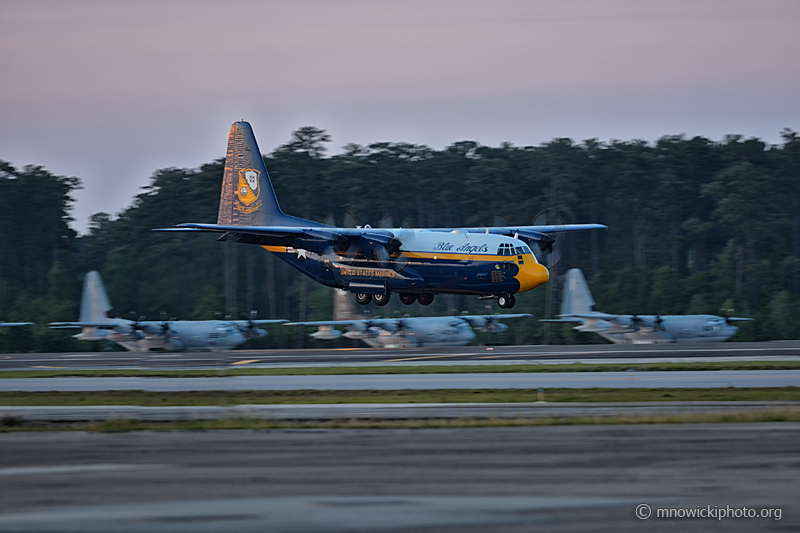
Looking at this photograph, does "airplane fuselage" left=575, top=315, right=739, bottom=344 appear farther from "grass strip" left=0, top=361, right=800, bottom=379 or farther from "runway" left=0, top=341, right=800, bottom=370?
"grass strip" left=0, top=361, right=800, bottom=379

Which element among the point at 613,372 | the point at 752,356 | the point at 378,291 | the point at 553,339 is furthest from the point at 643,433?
the point at 553,339

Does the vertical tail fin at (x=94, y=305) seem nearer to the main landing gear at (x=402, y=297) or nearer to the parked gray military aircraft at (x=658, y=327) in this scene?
the main landing gear at (x=402, y=297)

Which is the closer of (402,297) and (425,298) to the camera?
(425,298)

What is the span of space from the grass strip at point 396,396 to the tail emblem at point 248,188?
1937 centimetres

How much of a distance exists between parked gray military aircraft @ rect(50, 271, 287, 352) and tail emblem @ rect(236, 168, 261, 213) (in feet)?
53.5

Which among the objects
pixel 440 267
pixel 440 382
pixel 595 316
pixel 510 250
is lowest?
pixel 440 382

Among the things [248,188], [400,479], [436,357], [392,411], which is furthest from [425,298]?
[400,479]

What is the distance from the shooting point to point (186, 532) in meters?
14.4

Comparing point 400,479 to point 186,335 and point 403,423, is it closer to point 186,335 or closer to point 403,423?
point 403,423

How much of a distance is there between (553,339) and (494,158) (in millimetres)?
35759

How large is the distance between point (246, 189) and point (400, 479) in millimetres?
39985

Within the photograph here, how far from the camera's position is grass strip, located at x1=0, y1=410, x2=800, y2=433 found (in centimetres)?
2592

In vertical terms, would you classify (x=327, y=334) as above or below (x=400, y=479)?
above

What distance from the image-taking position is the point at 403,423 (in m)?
26.5
